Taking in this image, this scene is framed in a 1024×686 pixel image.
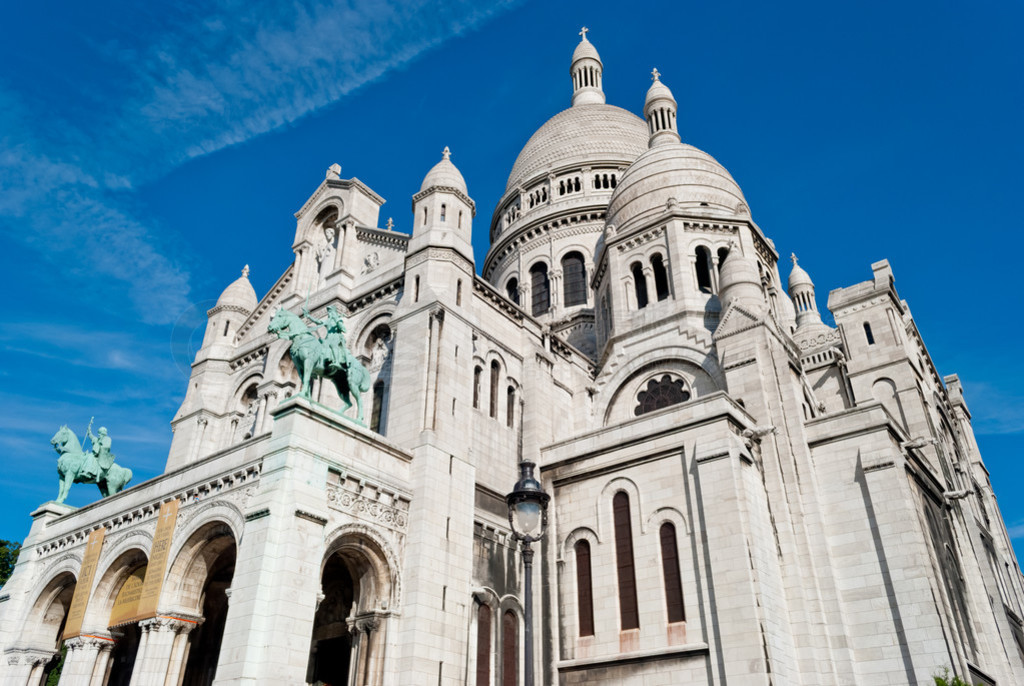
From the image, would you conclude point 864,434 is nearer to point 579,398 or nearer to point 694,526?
point 694,526

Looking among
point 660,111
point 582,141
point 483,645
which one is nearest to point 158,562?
point 483,645

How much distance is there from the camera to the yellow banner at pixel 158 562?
69.9 ft

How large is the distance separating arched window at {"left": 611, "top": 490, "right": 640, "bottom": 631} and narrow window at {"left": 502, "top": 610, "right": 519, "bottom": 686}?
11.5 feet

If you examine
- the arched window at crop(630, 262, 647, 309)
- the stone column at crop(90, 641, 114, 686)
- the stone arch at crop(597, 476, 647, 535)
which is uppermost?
the arched window at crop(630, 262, 647, 309)

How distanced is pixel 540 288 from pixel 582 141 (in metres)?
12.1

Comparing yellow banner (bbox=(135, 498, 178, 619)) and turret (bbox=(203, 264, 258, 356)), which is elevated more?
turret (bbox=(203, 264, 258, 356))

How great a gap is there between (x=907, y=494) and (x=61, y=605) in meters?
28.0

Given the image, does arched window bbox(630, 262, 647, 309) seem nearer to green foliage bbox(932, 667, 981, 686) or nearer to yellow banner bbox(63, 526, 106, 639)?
green foliage bbox(932, 667, 981, 686)

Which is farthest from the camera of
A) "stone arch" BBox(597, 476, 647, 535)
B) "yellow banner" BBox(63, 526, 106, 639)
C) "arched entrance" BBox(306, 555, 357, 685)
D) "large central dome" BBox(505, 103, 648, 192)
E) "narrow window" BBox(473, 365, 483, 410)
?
"large central dome" BBox(505, 103, 648, 192)

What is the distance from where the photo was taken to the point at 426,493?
22578 millimetres

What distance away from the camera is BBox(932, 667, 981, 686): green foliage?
1864 cm

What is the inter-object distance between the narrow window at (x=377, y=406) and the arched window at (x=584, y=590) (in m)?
8.05

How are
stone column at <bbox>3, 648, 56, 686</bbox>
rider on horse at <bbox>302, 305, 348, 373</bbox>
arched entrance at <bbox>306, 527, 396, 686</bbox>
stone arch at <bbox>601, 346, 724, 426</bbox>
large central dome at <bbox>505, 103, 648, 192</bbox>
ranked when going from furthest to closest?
large central dome at <bbox>505, 103, 648, 192</bbox>, stone arch at <bbox>601, 346, 724, 426</bbox>, stone column at <bbox>3, 648, 56, 686</bbox>, rider on horse at <bbox>302, 305, 348, 373</bbox>, arched entrance at <bbox>306, 527, 396, 686</bbox>

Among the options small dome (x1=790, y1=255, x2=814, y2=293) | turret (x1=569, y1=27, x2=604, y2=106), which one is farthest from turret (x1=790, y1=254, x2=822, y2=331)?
turret (x1=569, y1=27, x2=604, y2=106)
